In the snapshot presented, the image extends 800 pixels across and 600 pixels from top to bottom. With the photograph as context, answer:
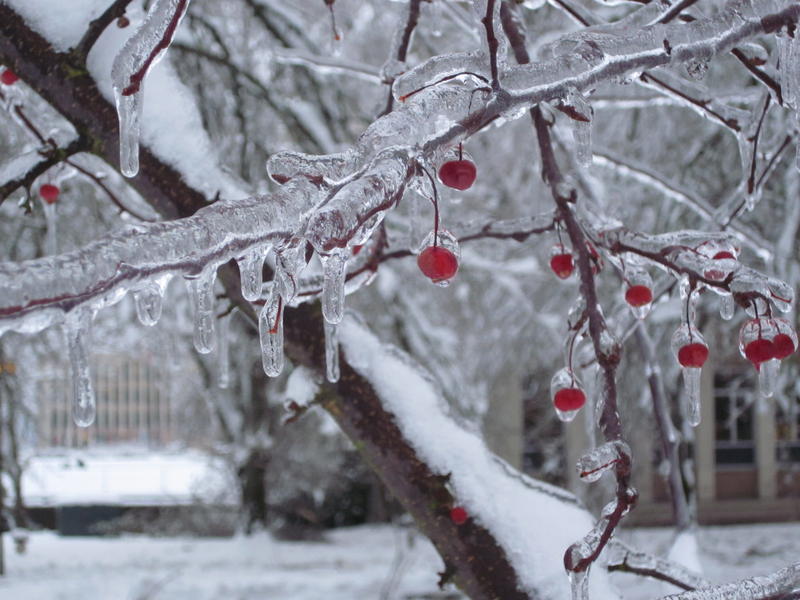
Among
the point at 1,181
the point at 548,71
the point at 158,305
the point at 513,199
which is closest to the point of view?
the point at 548,71

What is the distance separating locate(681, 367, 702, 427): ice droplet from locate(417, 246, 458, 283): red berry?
1.41 feet

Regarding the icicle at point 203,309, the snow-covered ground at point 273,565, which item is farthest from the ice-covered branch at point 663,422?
the snow-covered ground at point 273,565

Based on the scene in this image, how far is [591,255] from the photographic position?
131cm

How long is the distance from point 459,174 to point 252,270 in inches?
12.6

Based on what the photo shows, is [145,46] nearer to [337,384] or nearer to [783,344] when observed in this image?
[337,384]

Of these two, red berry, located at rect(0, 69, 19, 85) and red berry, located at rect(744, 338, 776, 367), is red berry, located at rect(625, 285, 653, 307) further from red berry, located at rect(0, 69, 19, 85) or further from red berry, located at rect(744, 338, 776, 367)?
red berry, located at rect(0, 69, 19, 85)

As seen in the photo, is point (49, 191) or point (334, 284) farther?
point (49, 191)

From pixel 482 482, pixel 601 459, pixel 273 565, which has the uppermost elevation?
pixel 601 459

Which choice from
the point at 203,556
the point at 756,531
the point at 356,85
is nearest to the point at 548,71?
the point at 356,85

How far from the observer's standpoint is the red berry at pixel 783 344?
1.09m

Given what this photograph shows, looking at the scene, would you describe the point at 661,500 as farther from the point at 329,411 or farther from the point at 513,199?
the point at 329,411

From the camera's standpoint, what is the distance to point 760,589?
0.97m

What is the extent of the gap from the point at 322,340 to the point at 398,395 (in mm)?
164

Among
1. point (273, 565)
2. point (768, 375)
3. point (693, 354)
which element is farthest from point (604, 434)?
point (273, 565)
